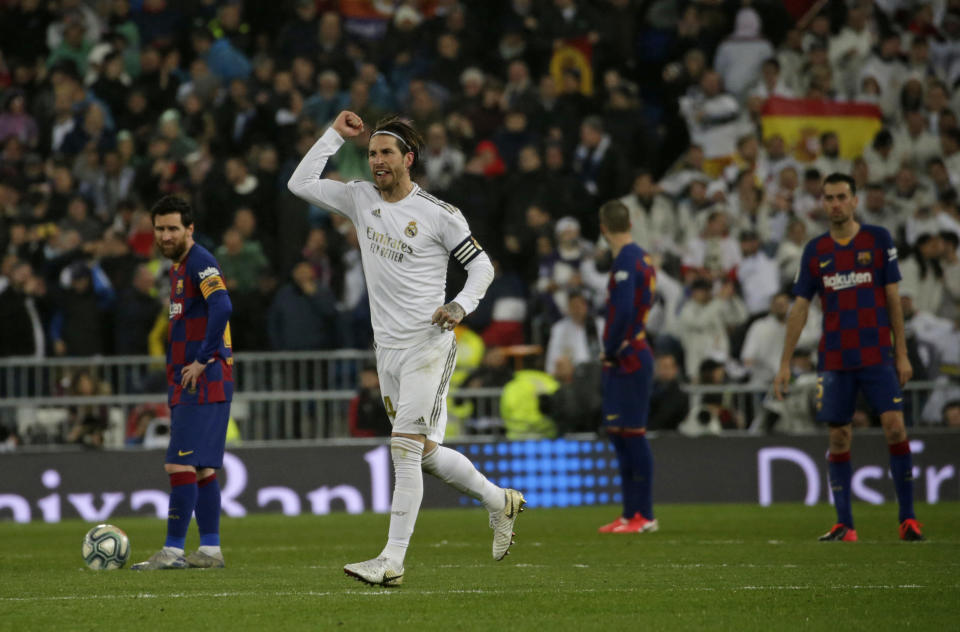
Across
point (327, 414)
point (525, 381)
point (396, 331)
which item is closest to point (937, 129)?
point (525, 381)

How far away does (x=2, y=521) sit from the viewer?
16.5m

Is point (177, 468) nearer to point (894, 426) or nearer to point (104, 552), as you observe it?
point (104, 552)

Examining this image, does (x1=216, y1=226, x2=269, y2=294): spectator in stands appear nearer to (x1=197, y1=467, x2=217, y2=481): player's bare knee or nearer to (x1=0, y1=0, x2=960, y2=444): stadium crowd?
(x1=0, y1=0, x2=960, y2=444): stadium crowd

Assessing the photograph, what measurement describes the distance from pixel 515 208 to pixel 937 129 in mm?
6167

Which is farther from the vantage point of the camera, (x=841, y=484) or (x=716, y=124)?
(x=716, y=124)

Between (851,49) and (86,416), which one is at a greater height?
(851,49)

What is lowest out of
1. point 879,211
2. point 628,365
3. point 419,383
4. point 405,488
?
point 405,488

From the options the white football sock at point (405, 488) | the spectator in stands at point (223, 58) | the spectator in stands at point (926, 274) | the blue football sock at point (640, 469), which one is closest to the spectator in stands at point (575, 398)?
the spectator in stands at point (926, 274)

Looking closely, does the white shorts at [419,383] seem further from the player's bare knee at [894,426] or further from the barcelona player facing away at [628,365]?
the barcelona player facing away at [628,365]

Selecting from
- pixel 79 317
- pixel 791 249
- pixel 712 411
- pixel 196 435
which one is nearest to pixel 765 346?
pixel 712 411

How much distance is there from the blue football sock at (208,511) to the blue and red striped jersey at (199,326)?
61cm

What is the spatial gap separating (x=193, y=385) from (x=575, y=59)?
14.2m

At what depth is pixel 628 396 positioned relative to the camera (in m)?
12.6

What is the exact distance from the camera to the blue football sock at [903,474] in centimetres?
1112
